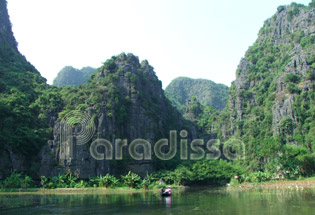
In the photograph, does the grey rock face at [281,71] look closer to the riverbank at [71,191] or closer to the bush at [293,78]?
the bush at [293,78]

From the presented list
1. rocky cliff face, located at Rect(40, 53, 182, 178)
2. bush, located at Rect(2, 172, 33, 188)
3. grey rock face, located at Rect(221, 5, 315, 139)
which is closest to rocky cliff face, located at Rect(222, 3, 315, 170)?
grey rock face, located at Rect(221, 5, 315, 139)

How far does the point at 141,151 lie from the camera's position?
209 feet

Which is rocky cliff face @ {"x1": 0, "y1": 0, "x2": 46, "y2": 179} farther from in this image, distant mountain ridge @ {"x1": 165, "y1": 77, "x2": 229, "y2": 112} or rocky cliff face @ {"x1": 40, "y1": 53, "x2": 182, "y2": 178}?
distant mountain ridge @ {"x1": 165, "y1": 77, "x2": 229, "y2": 112}

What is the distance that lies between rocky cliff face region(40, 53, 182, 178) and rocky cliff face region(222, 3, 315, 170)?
19036mm

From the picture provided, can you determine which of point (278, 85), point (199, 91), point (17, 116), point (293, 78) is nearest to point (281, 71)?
point (278, 85)

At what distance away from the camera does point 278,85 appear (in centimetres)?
7894

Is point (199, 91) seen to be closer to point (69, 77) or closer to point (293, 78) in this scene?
point (69, 77)

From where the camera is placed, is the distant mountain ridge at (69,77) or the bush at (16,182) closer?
the bush at (16,182)

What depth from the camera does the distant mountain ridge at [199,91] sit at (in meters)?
144

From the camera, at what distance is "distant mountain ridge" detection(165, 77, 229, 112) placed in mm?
143875

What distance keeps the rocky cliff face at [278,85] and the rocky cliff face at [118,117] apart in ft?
62.5

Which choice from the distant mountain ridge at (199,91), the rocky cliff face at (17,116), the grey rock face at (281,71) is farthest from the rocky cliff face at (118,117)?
the distant mountain ridge at (199,91)

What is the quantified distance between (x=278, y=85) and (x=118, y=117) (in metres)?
38.4

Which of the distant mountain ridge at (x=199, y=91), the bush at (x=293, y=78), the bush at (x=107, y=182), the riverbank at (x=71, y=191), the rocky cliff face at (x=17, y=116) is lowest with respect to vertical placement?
the riverbank at (x=71, y=191)
